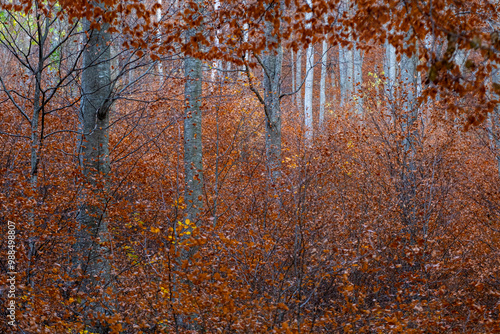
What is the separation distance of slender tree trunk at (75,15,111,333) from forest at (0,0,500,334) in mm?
23

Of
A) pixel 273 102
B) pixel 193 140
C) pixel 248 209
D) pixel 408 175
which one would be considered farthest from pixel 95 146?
pixel 408 175

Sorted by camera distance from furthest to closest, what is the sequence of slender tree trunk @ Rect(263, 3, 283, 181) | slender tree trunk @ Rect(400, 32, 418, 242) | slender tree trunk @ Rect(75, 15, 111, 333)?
slender tree trunk @ Rect(263, 3, 283, 181), slender tree trunk @ Rect(400, 32, 418, 242), slender tree trunk @ Rect(75, 15, 111, 333)

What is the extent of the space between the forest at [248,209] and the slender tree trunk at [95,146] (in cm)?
2

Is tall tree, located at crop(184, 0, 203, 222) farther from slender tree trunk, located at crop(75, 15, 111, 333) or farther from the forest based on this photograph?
slender tree trunk, located at crop(75, 15, 111, 333)

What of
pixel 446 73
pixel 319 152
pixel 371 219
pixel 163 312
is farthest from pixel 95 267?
pixel 319 152

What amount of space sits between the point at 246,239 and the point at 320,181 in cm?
280

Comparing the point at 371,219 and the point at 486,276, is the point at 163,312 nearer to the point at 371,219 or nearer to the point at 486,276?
the point at 371,219

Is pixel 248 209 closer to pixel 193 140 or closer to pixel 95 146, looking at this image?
pixel 193 140

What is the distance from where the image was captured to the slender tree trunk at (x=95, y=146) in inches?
194

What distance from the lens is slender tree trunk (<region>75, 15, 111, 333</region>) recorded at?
4.93 meters

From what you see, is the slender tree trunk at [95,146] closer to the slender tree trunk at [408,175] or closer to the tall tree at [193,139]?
the tall tree at [193,139]

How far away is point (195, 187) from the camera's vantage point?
6.39 m

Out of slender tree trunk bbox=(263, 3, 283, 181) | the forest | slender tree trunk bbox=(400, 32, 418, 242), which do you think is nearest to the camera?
the forest

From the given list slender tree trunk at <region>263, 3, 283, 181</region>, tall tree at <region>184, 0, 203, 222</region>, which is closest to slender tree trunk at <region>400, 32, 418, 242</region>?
slender tree trunk at <region>263, 3, 283, 181</region>
